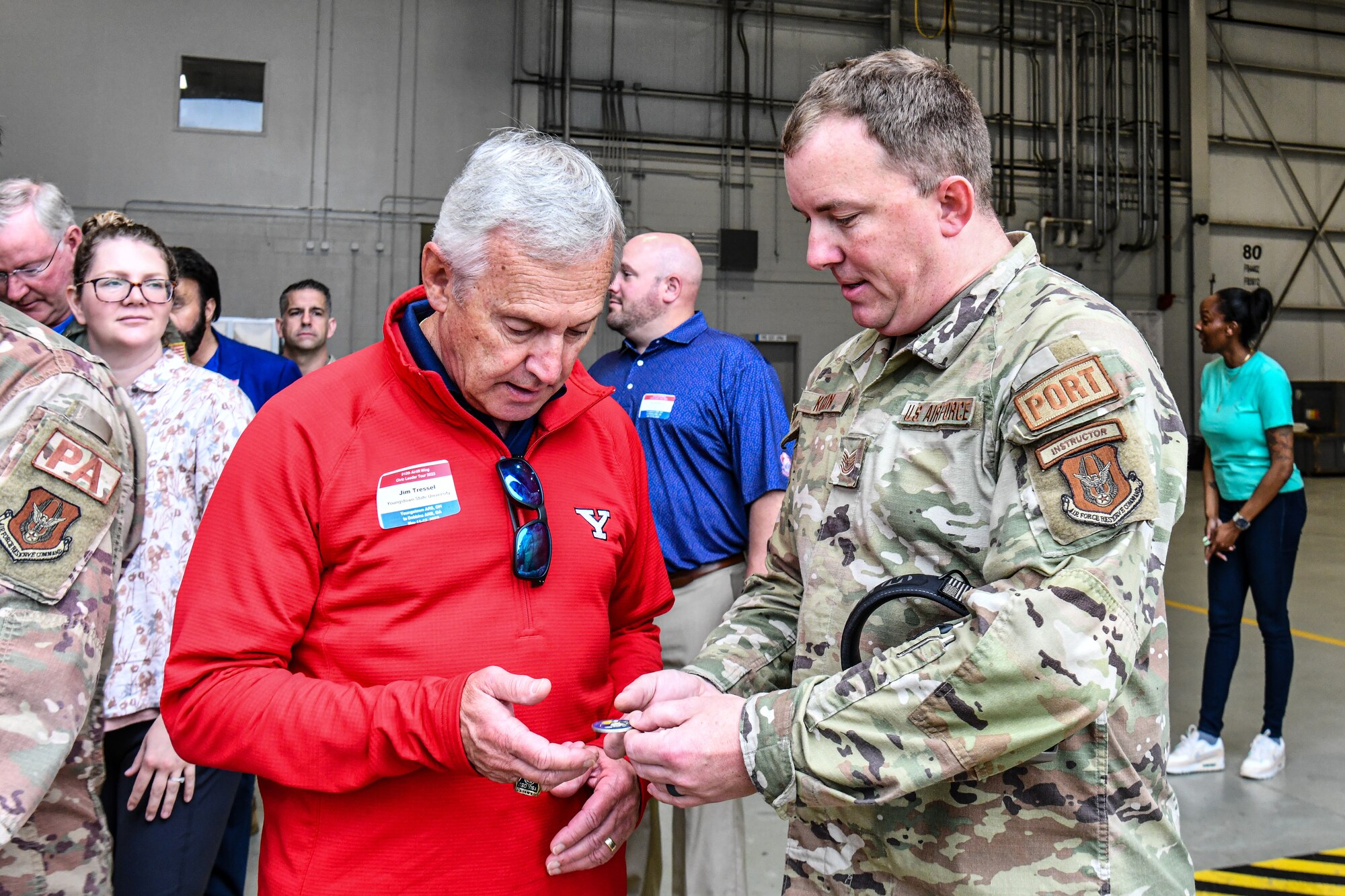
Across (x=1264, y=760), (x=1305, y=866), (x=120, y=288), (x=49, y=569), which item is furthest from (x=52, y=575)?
(x=1264, y=760)

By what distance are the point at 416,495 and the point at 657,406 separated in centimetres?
173

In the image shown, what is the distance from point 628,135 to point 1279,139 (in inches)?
391

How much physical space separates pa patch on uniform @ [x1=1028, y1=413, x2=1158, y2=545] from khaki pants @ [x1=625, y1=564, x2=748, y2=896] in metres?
1.76

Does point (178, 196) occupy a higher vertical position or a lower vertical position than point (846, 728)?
higher

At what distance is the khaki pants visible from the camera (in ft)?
8.73

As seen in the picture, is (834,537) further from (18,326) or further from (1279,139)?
(1279,139)

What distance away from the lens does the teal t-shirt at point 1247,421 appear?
3779 mm

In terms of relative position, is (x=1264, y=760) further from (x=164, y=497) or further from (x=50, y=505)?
(x=50, y=505)

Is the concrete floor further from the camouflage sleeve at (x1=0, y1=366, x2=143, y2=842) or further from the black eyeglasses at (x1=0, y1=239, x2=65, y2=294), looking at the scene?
the camouflage sleeve at (x1=0, y1=366, x2=143, y2=842)

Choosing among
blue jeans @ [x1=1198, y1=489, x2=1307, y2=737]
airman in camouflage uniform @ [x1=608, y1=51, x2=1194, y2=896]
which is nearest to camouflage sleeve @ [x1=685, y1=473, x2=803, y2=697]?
airman in camouflage uniform @ [x1=608, y1=51, x2=1194, y2=896]

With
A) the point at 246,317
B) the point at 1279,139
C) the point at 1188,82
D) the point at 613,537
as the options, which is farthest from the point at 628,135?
the point at 613,537

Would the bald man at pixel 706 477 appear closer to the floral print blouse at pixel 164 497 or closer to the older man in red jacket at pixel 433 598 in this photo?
the floral print blouse at pixel 164 497

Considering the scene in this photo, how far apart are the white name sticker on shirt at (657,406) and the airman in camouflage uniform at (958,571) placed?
1546 millimetres

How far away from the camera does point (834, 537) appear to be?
4.24 feet
